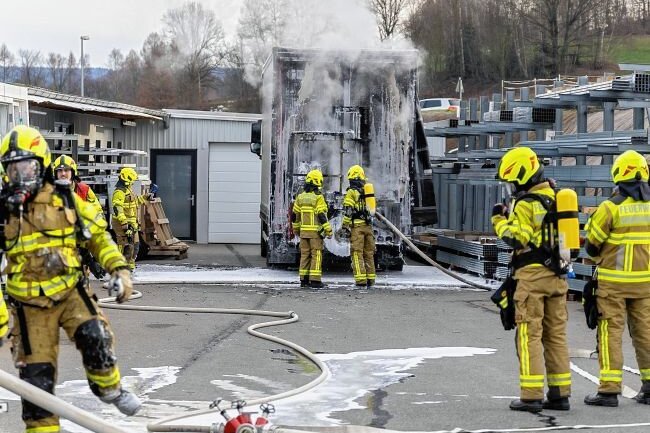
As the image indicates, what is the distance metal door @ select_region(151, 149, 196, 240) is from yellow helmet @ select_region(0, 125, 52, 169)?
66.2 feet

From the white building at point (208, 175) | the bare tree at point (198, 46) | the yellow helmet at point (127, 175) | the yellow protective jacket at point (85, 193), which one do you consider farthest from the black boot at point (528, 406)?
the bare tree at point (198, 46)

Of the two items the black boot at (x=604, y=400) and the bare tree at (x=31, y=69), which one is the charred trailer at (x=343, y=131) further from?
the bare tree at (x=31, y=69)

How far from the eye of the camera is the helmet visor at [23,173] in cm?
574

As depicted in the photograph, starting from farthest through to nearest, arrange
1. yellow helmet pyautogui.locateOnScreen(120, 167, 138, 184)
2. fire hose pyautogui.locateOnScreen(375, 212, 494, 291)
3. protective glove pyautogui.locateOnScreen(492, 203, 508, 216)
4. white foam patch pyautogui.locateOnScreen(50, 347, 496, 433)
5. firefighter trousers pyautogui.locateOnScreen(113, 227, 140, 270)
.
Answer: firefighter trousers pyautogui.locateOnScreen(113, 227, 140, 270)
yellow helmet pyautogui.locateOnScreen(120, 167, 138, 184)
fire hose pyautogui.locateOnScreen(375, 212, 494, 291)
protective glove pyautogui.locateOnScreen(492, 203, 508, 216)
white foam patch pyautogui.locateOnScreen(50, 347, 496, 433)

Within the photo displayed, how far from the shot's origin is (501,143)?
2620cm

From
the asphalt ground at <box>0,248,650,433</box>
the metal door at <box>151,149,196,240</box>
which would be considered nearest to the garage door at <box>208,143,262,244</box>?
the metal door at <box>151,149,196,240</box>

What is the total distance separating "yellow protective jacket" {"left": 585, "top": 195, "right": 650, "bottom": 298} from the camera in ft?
26.0

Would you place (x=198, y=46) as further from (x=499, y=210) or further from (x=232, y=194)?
(x=499, y=210)

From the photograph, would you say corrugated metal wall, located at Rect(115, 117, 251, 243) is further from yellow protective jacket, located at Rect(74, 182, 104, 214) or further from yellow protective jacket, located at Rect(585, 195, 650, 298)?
yellow protective jacket, located at Rect(585, 195, 650, 298)

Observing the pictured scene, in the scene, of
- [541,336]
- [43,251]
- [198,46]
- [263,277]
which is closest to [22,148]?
[43,251]

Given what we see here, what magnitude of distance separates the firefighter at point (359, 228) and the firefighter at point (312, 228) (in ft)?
1.23

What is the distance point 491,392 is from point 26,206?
13.7ft

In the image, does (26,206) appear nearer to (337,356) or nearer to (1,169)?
(1,169)

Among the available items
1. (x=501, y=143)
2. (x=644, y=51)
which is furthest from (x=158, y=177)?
(x=644, y=51)
